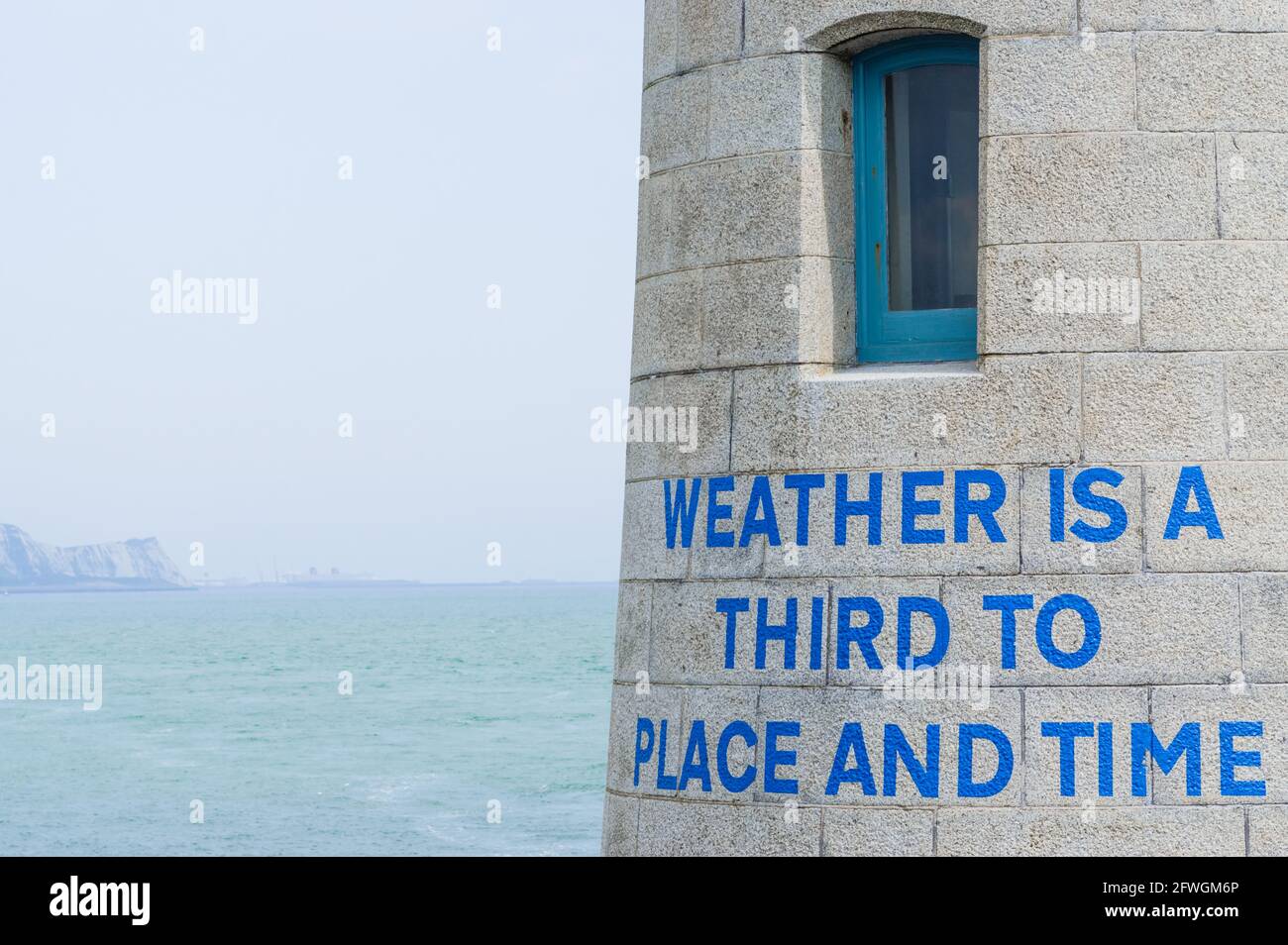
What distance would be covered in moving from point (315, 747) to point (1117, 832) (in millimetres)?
65940

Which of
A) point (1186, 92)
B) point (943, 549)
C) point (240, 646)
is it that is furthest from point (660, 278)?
point (240, 646)

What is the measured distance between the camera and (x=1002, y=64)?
34.7 feet

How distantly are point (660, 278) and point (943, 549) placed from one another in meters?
2.52

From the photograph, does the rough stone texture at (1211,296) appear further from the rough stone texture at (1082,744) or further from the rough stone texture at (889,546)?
the rough stone texture at (1082,744)

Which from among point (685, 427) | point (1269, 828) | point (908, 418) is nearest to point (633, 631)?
point (685, 427)

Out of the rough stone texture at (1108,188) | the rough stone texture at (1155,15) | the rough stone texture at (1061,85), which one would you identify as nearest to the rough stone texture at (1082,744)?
the rough stone texture at (1108,188)

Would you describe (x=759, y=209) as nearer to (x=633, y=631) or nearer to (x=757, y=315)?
(x=757, y=315)

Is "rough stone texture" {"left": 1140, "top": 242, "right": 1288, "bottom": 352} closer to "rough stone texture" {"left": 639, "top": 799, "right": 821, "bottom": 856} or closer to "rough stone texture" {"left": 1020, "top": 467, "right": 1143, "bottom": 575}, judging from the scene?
"rough stone texture" {"left": 1020, "top": 467, "right": 1143, "bottom": 575}

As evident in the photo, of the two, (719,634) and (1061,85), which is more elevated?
(1061,85)

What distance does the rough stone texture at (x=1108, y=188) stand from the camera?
1040 cm

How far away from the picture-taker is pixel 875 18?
10.8 meters

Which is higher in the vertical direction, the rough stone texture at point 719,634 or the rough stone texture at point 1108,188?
the rough stone texture at point 1108,188

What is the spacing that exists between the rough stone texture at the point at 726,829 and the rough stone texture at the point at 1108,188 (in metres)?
3.47

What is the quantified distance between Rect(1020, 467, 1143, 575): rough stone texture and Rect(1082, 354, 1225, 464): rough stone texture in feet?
0.53
